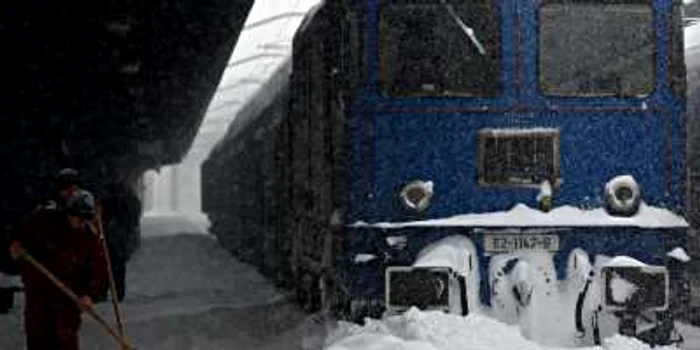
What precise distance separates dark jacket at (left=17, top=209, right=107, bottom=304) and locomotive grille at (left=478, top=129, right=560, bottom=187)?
2947 mm

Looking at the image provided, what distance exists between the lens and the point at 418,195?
8.35 m

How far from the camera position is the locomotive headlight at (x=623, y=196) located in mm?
8234

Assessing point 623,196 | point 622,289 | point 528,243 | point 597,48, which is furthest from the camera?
point 597,48

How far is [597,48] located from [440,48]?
47.1 inches

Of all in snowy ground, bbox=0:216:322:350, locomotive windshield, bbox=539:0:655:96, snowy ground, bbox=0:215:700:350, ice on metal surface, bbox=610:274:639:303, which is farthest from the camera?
snowy ground, bbox=0:216:322:350

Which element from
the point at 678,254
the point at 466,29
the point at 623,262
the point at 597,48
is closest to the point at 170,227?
the point at 466,29

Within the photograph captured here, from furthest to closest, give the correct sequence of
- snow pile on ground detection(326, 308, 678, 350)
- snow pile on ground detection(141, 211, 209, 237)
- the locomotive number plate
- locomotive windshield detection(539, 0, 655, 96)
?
1. snow pile on ground detection(141, 211, 209, 237)
2. locomotive windshield detection(539, 0, 655, 96)
3. the locomotive number plate
4. snow pile on ground detection(326, 308, 678, 350)

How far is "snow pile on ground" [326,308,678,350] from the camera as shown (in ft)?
24.3

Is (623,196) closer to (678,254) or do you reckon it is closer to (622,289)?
(678,254)

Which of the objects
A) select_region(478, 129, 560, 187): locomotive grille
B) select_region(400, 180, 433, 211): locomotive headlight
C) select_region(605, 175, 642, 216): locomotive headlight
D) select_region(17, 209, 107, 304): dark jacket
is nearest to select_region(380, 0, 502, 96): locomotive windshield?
select_region(478, 129, 560, 187): locomotive grille

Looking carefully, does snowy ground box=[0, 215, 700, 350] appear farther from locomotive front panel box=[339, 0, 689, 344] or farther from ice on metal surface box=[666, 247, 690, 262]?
ice on metal surface box=[666, 247, 690, 262]

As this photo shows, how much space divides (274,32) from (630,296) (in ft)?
87.5

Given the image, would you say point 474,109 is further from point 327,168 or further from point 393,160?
point 327,168

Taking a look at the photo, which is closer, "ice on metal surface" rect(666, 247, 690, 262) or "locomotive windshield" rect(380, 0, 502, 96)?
"ice on metal surface" rect(666, 247, 690, 262)
